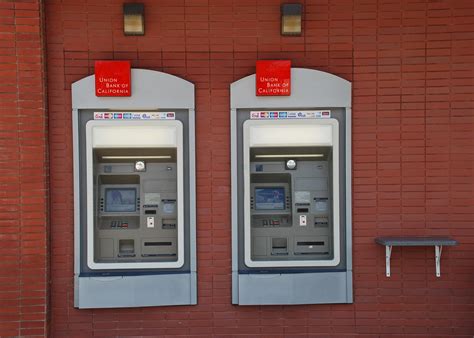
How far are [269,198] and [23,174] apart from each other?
2516mm

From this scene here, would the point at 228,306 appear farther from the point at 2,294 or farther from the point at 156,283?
the point at 2,294

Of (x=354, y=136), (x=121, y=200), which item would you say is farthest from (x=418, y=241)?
(x=121, y=200)

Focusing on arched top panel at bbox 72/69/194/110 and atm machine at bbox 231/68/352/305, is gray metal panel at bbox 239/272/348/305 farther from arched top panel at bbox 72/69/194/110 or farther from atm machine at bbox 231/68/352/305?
arched top panel at bbox 72/69/194/110

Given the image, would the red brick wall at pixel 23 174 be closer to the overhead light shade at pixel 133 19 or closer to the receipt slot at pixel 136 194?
the receipt slot at pixel 136 194

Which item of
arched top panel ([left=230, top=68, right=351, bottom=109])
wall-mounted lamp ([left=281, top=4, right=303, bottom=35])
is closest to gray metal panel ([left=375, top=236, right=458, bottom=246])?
arched top panel ([left=230, top=68, right=351, bottom=109])

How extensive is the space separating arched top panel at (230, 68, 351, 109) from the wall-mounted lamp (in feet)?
1.32

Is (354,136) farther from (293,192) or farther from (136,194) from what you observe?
(136,194)

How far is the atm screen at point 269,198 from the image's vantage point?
516 centimetres

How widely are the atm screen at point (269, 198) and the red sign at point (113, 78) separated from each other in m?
1.71

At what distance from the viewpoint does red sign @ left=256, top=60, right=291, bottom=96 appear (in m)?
5.03

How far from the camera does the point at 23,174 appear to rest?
4926 millimetres

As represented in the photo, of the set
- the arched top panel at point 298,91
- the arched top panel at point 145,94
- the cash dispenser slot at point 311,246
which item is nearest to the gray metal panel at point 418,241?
the cash dispenser slot at point 311,246

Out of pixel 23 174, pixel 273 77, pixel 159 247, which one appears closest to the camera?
pixel 23 174

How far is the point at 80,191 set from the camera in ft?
16.6
